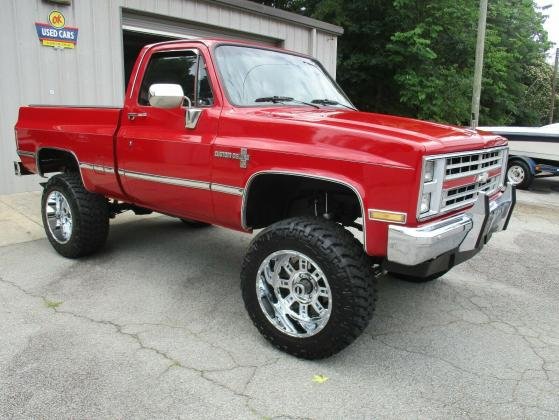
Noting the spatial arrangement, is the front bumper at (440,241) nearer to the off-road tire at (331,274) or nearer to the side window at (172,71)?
the off-road tire at (331,274)

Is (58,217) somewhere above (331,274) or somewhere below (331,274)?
below

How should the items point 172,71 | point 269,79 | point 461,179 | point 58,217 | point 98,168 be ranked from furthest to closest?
point 58,217, point 98,168, point 172,71, point 269,79, point 461,179

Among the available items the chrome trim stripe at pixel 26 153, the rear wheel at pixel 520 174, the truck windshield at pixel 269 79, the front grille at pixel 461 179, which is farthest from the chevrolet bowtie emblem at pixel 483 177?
the rear wheel at pixel 520 174

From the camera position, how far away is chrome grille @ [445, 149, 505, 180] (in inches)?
120

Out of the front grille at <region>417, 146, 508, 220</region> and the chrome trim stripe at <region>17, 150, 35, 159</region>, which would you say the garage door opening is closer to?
the chrome trim stripe at <region>17, 150, 35, 159</region>

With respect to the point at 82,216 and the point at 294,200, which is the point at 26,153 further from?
the point at 294,200

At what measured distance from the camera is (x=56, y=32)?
310 inches

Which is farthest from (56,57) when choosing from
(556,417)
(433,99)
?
(433,99)

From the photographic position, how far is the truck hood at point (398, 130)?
2.89 m

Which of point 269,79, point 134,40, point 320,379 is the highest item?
point 134,40

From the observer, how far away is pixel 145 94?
441cm

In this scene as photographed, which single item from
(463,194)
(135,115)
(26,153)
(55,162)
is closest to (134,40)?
(26,153)

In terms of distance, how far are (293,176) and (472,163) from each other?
117 cm

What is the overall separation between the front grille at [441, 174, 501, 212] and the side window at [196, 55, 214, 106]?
186 centimetres
